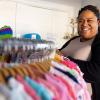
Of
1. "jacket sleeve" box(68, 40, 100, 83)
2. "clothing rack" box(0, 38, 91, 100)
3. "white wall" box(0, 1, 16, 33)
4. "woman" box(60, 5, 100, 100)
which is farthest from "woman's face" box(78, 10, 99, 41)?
"white wall" box(0, 1, 16, 33)

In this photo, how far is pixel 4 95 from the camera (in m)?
0.58

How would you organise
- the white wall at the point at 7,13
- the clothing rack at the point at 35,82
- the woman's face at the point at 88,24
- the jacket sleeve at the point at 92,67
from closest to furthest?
the clothing rack at the point at 35,82 → the jacket sleeve at the point at 92,67 → the woman's face at the point at 88,24 → the white wall at the point at 7,13

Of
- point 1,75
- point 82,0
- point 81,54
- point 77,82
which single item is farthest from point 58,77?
point 82,0

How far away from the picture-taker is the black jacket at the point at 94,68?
57.0 inches

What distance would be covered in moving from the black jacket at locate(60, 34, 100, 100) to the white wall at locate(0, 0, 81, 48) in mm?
1667

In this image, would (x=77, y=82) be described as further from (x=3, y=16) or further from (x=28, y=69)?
(x=3, y=16)

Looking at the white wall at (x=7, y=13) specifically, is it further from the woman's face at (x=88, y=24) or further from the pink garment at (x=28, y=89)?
the pink garment at (x=28, y=89)

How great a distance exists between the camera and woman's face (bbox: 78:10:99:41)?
1.59 metres

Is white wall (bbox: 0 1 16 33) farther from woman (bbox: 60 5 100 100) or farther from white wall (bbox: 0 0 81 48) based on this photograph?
woman (bbox: 60 5 100 100)

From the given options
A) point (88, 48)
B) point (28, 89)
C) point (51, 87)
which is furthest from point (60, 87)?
point (88, 48)

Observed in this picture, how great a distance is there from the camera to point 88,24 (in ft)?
5.22

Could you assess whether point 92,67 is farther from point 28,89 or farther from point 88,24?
point 28,89

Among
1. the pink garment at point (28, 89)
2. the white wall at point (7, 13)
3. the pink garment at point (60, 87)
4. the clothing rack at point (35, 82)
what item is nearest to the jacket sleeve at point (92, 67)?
the clothing rack at point (35, 82)

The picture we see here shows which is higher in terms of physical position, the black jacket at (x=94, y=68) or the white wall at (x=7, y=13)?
the white wall at (x=7, y=13)
